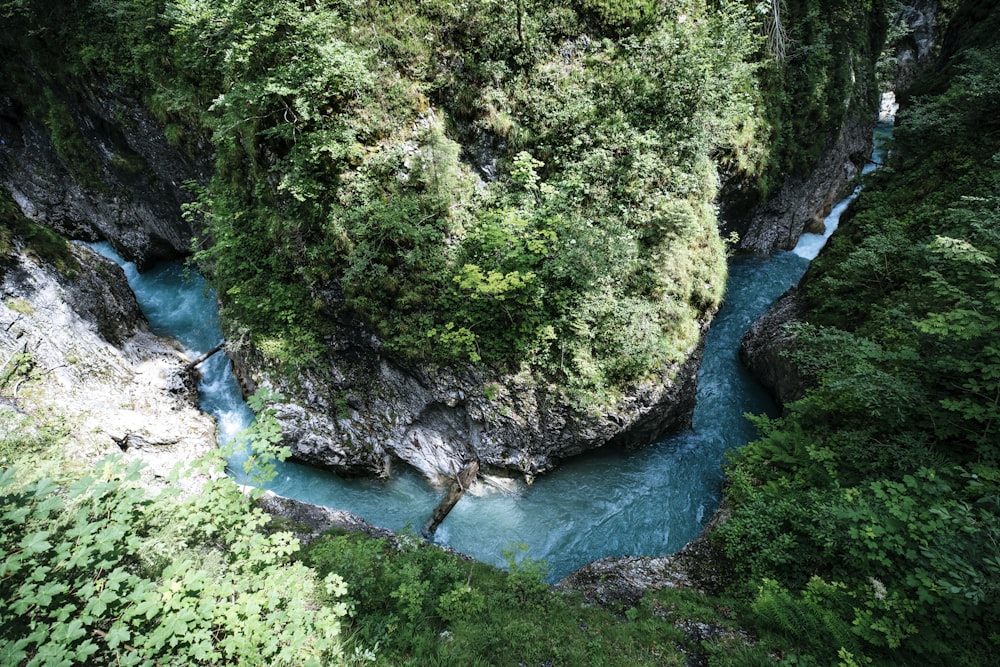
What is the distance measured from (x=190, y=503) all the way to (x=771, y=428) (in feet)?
27.3

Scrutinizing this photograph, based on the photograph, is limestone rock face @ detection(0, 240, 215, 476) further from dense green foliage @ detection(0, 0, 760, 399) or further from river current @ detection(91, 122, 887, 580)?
dense green foliage @ detection(0, 0, 760, 399)

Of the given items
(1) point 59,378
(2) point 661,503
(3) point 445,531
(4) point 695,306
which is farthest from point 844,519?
(1) point 59,378

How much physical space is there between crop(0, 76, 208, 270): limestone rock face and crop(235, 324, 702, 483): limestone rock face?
6.68m

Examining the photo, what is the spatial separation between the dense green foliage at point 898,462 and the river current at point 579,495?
156cm

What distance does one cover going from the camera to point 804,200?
14062 mm

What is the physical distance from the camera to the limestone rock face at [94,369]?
21.2ft

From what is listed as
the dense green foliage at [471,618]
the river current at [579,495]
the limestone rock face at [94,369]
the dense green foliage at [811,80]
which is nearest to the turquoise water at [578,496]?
the river current at [579,495]

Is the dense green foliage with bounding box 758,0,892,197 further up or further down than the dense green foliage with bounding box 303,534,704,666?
further up

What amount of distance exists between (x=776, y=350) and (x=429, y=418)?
7.77 metres

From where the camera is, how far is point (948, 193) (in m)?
7.88

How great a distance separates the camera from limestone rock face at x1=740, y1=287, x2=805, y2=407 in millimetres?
8383

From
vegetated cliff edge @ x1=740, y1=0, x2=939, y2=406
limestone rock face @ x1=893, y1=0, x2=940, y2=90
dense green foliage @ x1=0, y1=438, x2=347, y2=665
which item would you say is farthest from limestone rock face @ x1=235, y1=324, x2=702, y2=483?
limestone rock face @ x1=893, y1=0, x2=940, y2=90

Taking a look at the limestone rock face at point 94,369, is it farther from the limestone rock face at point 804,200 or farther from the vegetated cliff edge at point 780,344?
the limestone rock face at point 804,200

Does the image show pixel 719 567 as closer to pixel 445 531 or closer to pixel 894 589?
pixel 894 589
